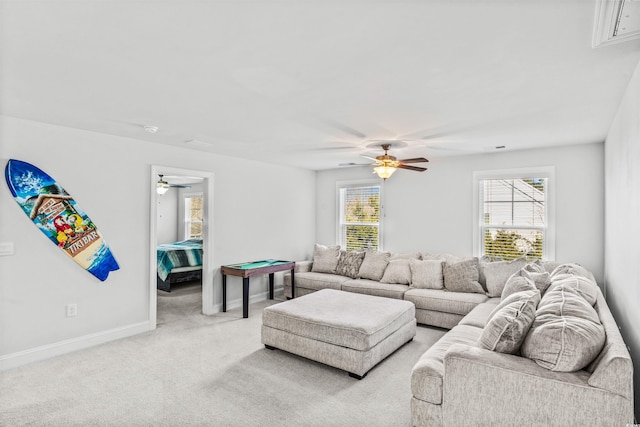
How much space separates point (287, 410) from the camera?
8.38ft

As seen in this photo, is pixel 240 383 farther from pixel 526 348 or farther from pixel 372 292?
pixel 372 292

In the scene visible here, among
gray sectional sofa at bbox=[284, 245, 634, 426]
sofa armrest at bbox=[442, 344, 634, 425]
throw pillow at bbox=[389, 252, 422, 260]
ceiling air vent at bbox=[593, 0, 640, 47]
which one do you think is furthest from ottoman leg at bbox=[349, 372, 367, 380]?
ceiling air vent at bbox=[593, 0, 640, 47]

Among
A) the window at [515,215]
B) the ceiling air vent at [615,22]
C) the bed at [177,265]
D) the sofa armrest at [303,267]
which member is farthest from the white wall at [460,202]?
the ceiling air vent at [615,22]

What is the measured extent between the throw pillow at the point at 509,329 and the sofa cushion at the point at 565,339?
0.05m

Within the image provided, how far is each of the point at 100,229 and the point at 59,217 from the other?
422 mm

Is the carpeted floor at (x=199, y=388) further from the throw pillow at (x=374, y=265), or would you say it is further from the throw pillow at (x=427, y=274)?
the throw pillow at (x=374, y=265)

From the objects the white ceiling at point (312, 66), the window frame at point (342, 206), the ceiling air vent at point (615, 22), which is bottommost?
the window frame at point (342, 206)

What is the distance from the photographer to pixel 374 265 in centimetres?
555

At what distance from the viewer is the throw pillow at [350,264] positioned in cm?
573

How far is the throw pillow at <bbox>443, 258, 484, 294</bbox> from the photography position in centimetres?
463

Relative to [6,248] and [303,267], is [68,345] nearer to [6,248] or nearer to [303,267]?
[6,248]

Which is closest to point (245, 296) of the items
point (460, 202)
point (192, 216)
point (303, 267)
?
point (303, 267)

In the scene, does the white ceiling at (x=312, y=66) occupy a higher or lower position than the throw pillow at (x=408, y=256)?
higher

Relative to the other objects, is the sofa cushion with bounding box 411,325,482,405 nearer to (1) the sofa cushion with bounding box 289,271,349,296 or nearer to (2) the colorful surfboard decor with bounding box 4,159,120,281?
(1) the sofa cushion with bounding box 289,271,349,296
